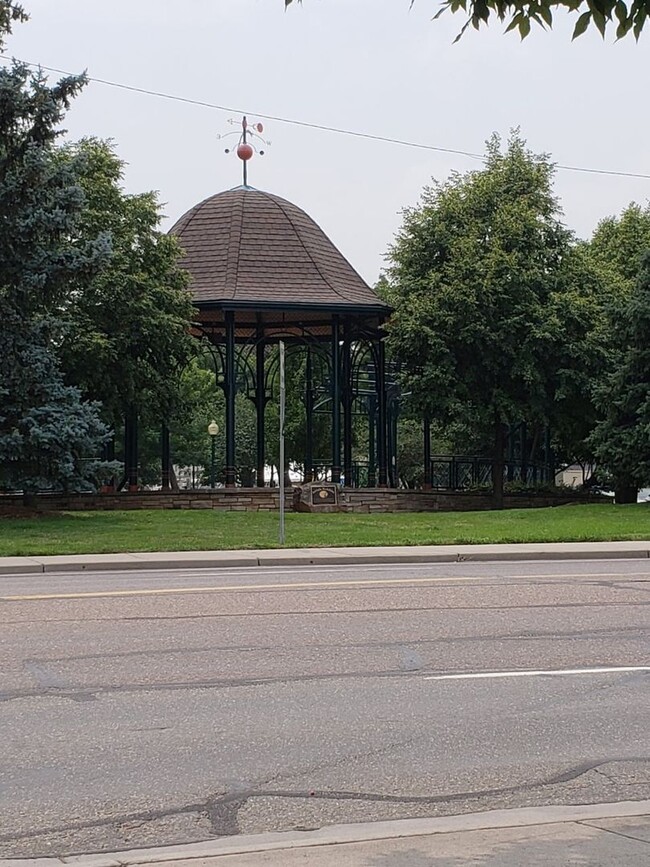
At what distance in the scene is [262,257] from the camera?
36.9 meters

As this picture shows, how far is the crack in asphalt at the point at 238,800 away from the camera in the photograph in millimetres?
5828

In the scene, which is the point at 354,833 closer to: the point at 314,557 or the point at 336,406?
the point at 314,557

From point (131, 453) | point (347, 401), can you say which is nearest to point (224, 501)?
point (131, 453)

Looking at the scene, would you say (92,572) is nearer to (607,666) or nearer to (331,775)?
(607,666)

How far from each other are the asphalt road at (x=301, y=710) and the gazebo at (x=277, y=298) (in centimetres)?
2108

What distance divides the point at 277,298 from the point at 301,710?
89.4 feet

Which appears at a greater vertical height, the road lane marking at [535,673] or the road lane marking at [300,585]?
the road lane marking at [300,585]

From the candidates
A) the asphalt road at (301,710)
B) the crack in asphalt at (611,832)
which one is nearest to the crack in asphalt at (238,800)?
the asphalt road at (301,710)

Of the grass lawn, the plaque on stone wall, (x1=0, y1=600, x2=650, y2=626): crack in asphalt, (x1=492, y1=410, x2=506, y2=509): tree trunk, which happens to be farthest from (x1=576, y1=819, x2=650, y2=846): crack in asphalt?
(x1=492, y1=410, x2=506, y2=509): tree trunk

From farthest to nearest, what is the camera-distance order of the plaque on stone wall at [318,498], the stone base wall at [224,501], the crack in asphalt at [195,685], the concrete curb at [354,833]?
the stone base wall at [224,501] → the plaque on stone wall at [318,498] → the crack in asphalt at [195,685] → the concrete curb at [354,833]

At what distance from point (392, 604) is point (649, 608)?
2745mm

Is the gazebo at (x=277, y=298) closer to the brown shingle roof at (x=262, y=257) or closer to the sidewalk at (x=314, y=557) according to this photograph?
the brown shingle roof at (x=262, y=257)

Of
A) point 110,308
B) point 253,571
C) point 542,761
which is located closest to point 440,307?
point 110,308

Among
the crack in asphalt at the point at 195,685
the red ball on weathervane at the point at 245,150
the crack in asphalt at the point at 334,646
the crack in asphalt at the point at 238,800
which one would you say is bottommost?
the crack in asphalt at the point at 238,800
